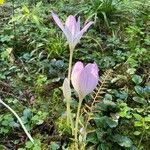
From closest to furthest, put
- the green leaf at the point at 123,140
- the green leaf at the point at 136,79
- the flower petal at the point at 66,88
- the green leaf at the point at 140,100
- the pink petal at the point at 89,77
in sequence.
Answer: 1. the pink petal at the point at 89,77
2. the flower petal at the point at 66,88
3. the green leaf at the point at 123,140
4. the green leaf at the point at 140,100
5. the green leaf at the point at 136,79

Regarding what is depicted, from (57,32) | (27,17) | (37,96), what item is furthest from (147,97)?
(27,17)

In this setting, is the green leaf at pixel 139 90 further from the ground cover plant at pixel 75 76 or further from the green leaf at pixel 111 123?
the green leaf at pixel 111 123

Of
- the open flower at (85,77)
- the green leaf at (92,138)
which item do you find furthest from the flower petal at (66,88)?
the green leaf at (92,138)

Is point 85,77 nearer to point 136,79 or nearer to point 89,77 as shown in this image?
point 89,77

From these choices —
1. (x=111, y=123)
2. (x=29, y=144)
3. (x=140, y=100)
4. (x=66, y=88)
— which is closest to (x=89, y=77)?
(x=66, y=88)

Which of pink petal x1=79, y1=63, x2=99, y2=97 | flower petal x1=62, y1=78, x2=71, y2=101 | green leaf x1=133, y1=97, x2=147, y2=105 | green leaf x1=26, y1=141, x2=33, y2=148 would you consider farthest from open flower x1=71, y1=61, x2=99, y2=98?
green leaf x1=133, y1=97, x2=147, y2=105

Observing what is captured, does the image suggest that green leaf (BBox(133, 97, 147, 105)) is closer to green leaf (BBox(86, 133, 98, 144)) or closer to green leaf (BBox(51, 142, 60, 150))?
green leaf (BBox(86, 133, 98, 144))

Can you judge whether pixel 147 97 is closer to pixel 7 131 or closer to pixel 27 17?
pixel 7 131

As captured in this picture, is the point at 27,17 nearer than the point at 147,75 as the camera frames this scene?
No

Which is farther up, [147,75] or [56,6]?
[56,6]
